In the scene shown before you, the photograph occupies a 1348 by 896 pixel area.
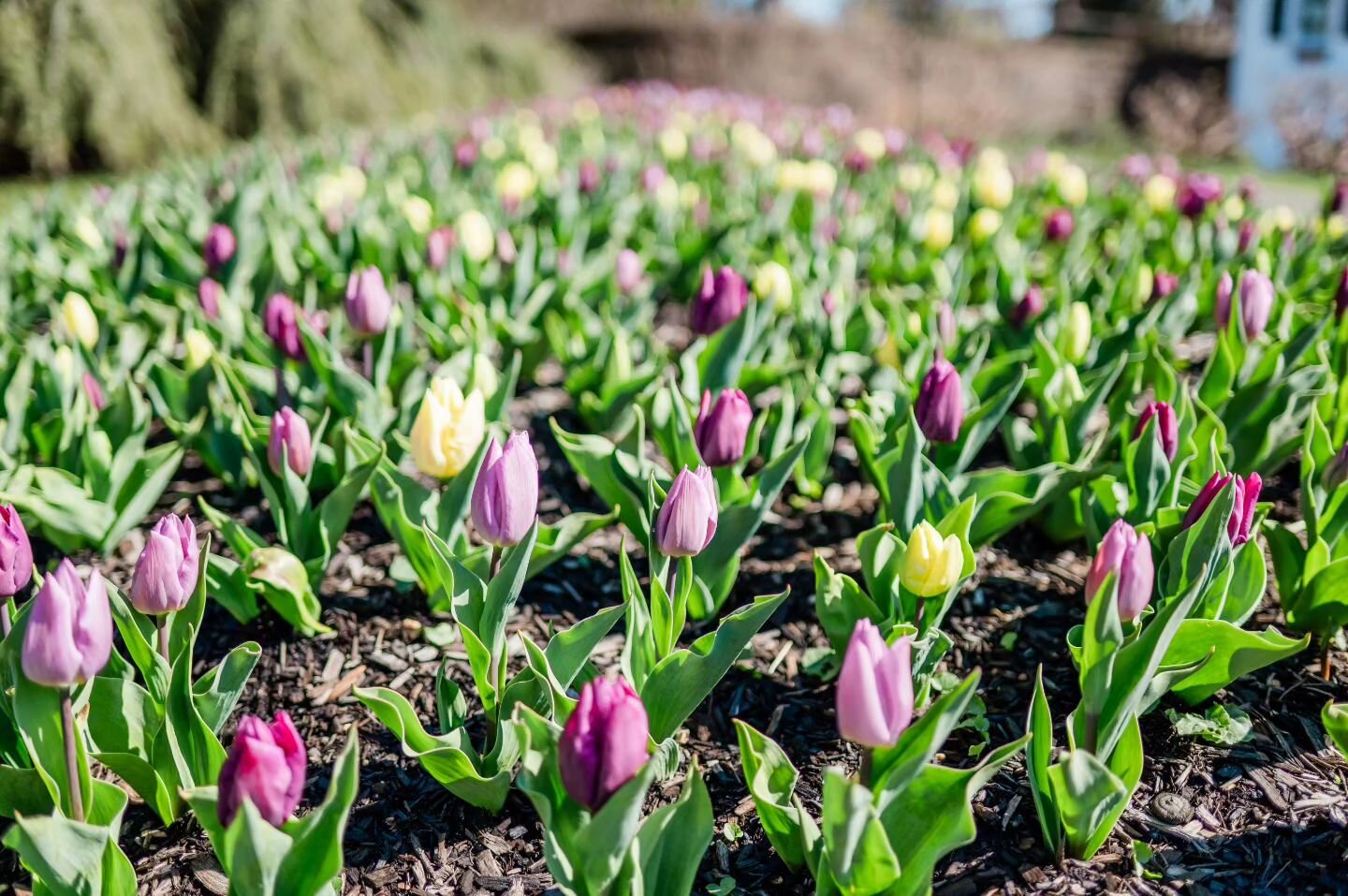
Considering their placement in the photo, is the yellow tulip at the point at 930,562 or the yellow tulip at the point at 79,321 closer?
the yellow tulip at the point at 930,562

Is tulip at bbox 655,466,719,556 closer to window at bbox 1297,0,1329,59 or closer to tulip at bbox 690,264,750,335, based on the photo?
tulip at bbox 690,264,750,335

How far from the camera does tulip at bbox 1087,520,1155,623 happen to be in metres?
1.65

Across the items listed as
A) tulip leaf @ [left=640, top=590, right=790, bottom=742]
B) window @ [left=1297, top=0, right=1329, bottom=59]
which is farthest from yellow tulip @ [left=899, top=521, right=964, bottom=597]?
window @ [left=1297, top=0, right=1329, bottom=59]

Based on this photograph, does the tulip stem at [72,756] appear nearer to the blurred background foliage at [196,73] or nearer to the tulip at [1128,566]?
the tulip at [1128,566]

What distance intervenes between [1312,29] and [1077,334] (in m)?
19.7

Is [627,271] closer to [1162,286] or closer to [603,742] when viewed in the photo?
[1162,286]

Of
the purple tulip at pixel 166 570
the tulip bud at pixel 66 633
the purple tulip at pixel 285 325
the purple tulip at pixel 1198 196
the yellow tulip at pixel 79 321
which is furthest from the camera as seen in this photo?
the purple tulip at pixel 1198 196

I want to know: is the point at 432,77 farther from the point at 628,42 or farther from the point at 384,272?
the point at 628,42

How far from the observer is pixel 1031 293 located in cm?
320

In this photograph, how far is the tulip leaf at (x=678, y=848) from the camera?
1.51 metres

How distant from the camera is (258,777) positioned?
1.38 meters

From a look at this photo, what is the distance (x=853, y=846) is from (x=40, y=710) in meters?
1.18

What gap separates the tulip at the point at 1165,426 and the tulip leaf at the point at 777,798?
1.05 metres

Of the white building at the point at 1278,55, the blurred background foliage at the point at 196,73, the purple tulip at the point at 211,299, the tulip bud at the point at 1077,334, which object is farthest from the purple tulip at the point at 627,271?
the white building at the point at 1278,55
